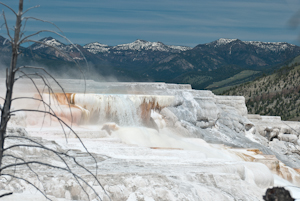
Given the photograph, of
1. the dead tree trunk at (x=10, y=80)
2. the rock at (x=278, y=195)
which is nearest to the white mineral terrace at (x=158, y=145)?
the rock at (x=278, y=195)

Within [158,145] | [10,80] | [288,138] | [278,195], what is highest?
[10,80]

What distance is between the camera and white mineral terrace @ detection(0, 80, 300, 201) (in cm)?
696

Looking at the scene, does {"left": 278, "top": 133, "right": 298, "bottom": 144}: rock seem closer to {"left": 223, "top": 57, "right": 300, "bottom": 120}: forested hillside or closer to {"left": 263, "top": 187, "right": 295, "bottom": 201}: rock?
{"left": 263, "top": 187, "right": 295, "bottom": 201}: rock

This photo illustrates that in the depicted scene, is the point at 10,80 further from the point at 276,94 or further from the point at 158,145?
the point at 276,94

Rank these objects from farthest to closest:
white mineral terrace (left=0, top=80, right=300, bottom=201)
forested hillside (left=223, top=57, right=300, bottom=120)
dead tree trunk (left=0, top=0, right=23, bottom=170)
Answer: forested hillside (left=223, top=57, right=300, bottom=120)
white mineral terrace (left=0, top=80, right=300, bottom=201)
dead tree trunk (left=0, top=0, right=23, bottom=170)

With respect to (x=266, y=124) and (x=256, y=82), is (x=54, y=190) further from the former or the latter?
(x=256, y=82)

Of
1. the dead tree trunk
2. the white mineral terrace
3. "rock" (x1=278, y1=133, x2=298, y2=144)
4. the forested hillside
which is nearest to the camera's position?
the dead tree trunk

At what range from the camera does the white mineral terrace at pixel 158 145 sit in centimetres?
696

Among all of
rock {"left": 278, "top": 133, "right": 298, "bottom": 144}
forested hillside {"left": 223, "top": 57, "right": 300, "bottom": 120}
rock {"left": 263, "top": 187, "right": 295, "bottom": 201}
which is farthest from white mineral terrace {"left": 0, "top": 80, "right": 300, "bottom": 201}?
forested hillside {"left": 223, "top": 57, "right": 300, "bottom": 120}

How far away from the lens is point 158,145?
51.8 ft

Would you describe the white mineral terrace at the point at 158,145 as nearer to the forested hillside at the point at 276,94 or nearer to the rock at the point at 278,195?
the rock at the point at 278,195

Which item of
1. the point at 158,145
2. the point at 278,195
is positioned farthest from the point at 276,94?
the point at 278,195

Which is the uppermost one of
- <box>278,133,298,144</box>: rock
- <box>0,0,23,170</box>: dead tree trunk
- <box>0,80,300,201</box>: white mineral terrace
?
<box>0,0,23,170</box>: dead tree trunk

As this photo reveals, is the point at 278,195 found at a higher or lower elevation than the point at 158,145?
higher
